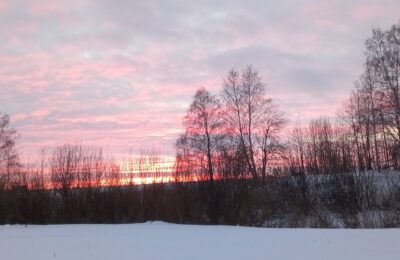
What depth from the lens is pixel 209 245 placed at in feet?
29.8

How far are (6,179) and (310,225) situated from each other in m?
12.7

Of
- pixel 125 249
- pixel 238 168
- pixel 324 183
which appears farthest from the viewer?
pixel 324 183

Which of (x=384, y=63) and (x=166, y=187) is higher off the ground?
(x=384, y=63)

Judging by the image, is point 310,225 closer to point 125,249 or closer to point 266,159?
point 125,249

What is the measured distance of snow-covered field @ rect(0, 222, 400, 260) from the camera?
8.02 metres

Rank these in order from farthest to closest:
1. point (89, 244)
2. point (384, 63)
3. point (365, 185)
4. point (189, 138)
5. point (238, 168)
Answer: point (189, 138) < point (384, 63) < point (365, 185) < point (238, 168) < point (89, 244)

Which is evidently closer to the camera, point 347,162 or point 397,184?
point 397,184

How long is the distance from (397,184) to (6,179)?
1950cm

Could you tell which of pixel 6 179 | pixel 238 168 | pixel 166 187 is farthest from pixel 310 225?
pixel 6 179

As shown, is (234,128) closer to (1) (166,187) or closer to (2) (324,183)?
(2) (324,183)

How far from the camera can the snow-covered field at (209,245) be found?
8016mm

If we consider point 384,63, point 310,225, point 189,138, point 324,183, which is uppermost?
point 384,63

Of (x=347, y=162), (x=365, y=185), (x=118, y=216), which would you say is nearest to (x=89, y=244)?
(x=118, y=216)

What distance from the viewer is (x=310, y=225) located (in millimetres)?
18156
